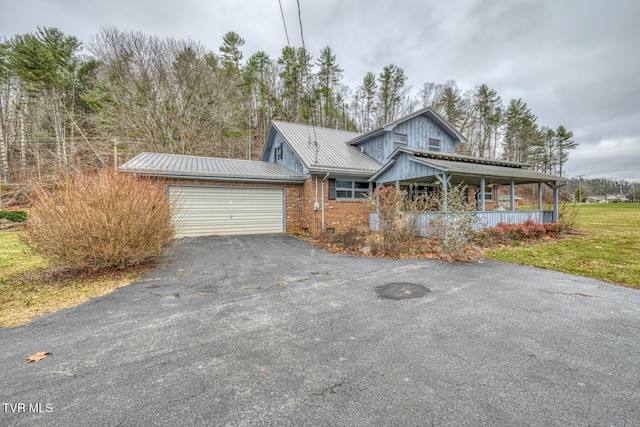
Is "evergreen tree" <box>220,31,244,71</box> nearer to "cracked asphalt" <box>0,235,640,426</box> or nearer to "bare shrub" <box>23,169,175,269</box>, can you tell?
"bare shrub" <box>23,169,175,269</box>

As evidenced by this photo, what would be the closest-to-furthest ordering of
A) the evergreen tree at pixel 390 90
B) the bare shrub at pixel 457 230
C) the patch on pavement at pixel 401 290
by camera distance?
the patch on pavement at pixel 401 290 → the bare shrub at pixel 457 230 → the evergreen tree at pixel 390 90

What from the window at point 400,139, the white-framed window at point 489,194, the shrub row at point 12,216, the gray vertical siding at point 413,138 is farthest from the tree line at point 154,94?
the white-framed window at point 489,194

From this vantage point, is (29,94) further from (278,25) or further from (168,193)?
(278,25)

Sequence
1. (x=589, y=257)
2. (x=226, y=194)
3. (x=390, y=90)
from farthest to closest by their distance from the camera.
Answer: (x=390, y=90) → (x=226, y=194) → (x=589, y=257)

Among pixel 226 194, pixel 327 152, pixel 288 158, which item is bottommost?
pixel 226 194

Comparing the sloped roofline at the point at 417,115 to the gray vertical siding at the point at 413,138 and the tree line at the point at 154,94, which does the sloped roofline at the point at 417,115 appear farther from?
the tree line at the point at 154,94

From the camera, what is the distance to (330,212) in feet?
37.9

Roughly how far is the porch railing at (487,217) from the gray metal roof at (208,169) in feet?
16.0

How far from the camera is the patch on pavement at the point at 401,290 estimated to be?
166 inches

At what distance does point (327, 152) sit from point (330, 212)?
3.55 metres

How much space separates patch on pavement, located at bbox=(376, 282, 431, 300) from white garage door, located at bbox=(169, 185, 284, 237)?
8168 millimetres

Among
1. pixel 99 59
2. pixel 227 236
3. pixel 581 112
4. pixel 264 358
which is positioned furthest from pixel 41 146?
pixel 581 112

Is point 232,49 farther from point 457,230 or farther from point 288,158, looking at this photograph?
point 457,230

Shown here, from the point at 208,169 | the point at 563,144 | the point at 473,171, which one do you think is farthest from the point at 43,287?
the point at 563,144
